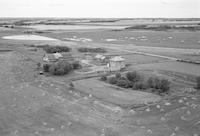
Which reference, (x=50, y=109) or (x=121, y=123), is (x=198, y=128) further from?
(x=50, y=109)

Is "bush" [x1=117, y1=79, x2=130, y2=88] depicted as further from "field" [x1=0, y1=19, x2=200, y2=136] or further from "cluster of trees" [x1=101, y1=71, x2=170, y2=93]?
"field" [x1=0, y1=19, x2=200, y2=136]

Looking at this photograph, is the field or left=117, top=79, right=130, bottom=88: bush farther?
left=117, top=79, right=130, bottom=88: bush

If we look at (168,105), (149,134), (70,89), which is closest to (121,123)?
(149,134)

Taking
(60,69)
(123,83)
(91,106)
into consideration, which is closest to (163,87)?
(123,83)

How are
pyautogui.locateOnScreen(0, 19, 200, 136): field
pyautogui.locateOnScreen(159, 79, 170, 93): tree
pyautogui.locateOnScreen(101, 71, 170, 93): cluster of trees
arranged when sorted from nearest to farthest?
1. pyautogui.locateOnScreen(0, 19, 200, 136): field
2. pyautogui.locateOnScreen(159, 79, 170, 93): tree
3. pyautogui.locateOnScreen(101, 71, 170, 93): cluster of trees

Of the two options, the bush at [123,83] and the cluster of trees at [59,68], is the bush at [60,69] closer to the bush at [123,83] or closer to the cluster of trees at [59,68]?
the cluster of trees at [59,68]

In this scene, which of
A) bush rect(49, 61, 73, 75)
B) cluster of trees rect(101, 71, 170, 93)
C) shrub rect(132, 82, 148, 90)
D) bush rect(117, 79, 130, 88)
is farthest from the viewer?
bush rect(49, 61, 73, 75)

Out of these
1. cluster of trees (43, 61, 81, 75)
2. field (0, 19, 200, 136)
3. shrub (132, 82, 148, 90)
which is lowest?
field (0, 19, 200, 136)

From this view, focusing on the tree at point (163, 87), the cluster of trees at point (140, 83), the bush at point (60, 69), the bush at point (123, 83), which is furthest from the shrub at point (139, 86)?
the bush at point (60, 69)

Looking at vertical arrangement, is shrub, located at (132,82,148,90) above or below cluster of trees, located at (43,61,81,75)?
below

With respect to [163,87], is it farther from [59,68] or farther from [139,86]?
[59,68]

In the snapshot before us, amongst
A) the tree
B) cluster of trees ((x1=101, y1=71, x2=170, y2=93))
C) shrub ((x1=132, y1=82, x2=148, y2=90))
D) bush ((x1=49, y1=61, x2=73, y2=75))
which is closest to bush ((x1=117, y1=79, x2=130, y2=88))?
cluster of trees ((x1=101, y1=71, x2=170, y2=93))
